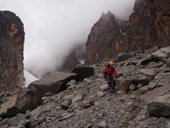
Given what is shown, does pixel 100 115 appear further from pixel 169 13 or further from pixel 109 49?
pixel 109 49

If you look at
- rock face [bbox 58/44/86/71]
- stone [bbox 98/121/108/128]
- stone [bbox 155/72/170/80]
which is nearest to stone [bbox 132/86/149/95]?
stone [bbox 155/72/170/80]

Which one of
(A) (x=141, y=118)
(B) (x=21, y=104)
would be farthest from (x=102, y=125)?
(B) (x=21, y=104)

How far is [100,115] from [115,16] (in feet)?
269

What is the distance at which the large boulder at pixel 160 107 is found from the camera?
12.1 feet

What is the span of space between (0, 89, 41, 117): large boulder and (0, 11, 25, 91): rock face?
2291cm

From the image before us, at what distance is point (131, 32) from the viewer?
46.4 metres

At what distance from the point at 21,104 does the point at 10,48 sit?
30691 mm

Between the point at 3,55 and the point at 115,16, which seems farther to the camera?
the point at 115,16

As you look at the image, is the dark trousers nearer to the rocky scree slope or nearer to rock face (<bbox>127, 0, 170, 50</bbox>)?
the rocky scree slope

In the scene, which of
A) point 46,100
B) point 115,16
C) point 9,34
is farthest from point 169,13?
point 115,16

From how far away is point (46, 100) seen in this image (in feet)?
27.6

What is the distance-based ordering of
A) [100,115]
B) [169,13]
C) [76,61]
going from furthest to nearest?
[76,61] → [169,13] → [100,115]

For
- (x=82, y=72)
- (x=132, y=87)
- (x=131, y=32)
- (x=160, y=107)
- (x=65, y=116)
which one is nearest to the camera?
(x=160, y=107)

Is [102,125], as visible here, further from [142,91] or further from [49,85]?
[49,85]
